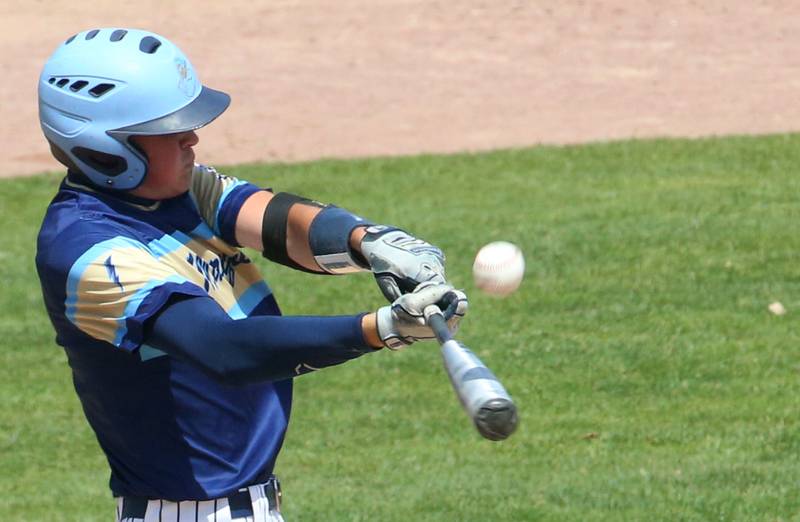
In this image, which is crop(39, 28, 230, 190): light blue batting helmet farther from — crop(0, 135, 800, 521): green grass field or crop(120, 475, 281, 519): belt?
crop(0, 135, 800, 521): green grass field

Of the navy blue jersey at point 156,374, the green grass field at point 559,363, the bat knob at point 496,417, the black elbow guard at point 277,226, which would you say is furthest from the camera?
the green grass field at point 559,363

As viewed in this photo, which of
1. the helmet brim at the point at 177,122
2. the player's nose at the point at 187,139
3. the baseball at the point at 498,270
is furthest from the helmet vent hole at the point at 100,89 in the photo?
the baseball at the point at 498,270

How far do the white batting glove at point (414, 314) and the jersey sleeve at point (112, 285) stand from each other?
1.69 feet

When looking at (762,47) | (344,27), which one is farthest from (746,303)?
(344,27)

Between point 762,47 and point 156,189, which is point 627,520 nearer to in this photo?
point 156,189

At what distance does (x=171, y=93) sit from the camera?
13.4 feet

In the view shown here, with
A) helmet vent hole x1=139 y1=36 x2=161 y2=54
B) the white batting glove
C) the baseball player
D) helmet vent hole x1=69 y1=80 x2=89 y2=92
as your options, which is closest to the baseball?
the baseball player

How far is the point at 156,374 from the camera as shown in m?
4.11

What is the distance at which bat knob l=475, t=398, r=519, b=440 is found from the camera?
3238mm

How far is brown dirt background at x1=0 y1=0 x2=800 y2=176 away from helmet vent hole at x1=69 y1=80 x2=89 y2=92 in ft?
32.3

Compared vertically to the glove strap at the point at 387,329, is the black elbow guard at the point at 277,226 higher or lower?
lower

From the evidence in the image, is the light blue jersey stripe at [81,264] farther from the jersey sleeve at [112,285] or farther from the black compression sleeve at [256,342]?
the black compression sleeve at [256,342]

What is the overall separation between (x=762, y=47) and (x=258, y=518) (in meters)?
13.7

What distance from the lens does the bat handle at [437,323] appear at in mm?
3486
